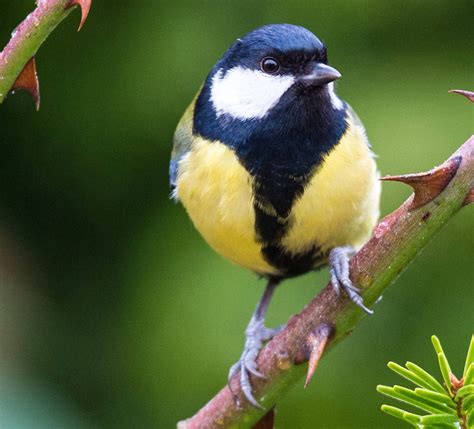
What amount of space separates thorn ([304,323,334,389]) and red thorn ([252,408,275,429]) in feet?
0.25

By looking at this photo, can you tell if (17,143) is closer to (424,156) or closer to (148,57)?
(148,57)

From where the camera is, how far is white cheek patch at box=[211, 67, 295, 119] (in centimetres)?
114

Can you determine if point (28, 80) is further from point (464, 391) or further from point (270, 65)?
point (270, 65)

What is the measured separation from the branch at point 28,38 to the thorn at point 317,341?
30 cm

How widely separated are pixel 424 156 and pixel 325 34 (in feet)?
1.09

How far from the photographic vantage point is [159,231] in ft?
5.60

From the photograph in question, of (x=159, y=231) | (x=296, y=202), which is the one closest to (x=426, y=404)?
(x=296, y=202)

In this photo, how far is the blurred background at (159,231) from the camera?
1.52 m

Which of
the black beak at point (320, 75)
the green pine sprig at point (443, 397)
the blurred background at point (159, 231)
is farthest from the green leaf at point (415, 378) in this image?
the blurred background at point (159, 231)

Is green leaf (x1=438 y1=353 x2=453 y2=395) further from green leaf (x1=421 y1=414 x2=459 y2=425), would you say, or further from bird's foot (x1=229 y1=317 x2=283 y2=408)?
bird's foot (x1=229 y1=317 x2=283 y2=408)

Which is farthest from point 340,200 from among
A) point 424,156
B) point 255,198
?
point 424,156

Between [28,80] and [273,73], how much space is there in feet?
2.12

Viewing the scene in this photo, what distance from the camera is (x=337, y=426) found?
1527mm

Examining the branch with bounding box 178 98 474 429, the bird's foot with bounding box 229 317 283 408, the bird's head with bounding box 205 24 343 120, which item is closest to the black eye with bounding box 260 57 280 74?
the bird's head with bounding box 205 24 343 120
